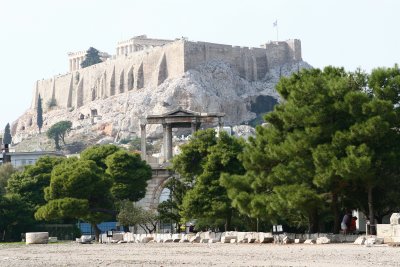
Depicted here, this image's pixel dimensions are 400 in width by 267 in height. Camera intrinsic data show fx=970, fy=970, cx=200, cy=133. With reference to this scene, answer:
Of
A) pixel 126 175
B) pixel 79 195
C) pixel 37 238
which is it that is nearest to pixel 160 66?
pixel 126 175

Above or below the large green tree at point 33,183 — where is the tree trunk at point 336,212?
below

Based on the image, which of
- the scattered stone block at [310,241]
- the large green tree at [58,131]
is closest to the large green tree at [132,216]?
the scattered stone block at [310,241]

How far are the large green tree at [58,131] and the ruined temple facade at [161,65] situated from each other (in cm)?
1144

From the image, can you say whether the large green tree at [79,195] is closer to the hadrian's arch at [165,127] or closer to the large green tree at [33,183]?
the large green tree at [33,183]

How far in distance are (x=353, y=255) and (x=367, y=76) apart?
1313 cm

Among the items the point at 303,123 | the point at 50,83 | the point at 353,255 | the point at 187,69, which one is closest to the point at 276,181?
the point at 303,123

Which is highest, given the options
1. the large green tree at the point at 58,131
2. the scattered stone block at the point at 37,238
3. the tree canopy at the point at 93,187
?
the large green tree at the point at 58,131

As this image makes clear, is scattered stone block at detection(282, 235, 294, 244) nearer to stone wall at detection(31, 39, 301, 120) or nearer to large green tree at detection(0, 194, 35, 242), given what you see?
large green tree at detection(0, 194, 35, 242)

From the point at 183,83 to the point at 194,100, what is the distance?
3.65 m

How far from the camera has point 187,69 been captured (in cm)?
16225

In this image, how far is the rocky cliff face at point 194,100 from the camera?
522 ft

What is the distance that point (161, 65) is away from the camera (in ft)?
544

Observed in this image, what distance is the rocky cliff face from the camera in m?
159

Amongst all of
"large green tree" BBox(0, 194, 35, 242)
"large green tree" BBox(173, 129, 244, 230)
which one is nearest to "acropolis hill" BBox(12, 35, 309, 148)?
"large green tree" BBox(0, 194, 35, 242)
